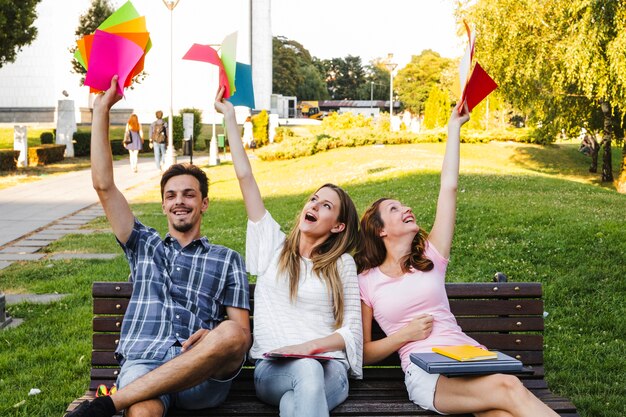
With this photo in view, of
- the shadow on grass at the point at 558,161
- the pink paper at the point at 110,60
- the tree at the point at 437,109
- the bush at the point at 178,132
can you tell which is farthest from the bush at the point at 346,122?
the pink paper at the point at 110,60

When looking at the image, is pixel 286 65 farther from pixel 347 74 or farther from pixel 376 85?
pixel 347 74

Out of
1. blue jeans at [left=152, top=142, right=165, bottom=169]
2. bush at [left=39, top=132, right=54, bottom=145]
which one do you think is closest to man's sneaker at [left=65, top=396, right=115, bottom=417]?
blue jeans at [left=152, top=142, right=165, bottom=169]

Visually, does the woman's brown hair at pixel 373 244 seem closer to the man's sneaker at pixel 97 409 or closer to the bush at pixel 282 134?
the man's sneaker at pixel 97 409

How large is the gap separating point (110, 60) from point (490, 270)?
5.46 m

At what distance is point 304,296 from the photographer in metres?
3.71

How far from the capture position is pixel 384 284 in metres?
3.86

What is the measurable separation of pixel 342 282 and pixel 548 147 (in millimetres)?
32681

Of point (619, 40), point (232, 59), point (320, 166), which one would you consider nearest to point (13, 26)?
point (320, 166)

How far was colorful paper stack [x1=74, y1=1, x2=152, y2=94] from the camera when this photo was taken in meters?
3.36

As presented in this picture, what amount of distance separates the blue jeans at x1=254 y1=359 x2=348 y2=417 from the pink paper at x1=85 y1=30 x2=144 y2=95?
1446mm

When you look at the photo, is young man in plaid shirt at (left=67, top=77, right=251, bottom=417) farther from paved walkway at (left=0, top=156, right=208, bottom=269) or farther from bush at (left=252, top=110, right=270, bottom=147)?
bush at (left=252, top=110, right=270, bottom=147)

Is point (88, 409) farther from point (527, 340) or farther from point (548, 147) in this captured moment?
point (548, 147)

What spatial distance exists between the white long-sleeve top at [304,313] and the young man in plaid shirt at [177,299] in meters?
0.12

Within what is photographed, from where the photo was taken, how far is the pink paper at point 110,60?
11.0 ft
